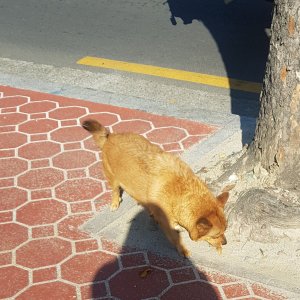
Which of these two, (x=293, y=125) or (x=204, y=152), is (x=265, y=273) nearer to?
(x=293, y=125)

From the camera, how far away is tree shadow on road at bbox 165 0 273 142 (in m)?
7.91

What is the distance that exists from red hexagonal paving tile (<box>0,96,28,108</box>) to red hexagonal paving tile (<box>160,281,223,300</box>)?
158 inches

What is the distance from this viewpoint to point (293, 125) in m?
4.48

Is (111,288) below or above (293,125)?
below

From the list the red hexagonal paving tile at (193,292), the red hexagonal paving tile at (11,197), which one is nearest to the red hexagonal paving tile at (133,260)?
the red hexagonal paving tile at (193,292)

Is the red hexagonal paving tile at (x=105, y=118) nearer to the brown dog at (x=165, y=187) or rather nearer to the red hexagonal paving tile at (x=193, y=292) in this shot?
the brown dog at (x=165, y=187)

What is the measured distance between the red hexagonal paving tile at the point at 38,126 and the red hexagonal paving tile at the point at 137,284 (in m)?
2.77

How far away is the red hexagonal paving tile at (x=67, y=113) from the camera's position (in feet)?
22.6

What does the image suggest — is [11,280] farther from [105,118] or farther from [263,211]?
[105,118]

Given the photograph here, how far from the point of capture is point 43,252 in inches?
177

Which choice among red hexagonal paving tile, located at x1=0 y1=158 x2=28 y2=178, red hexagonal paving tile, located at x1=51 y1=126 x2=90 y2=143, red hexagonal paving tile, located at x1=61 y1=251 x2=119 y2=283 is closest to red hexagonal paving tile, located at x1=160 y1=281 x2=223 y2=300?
red hexagonal paving tile, located at x1=61 y1=251 x2=119 y2=283

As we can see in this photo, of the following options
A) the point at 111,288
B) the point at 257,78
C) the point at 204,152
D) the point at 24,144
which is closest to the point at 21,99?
the point at 24,144

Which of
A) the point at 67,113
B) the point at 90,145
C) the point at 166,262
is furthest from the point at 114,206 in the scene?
the point at 67,113

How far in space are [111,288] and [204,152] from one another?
2.23m
